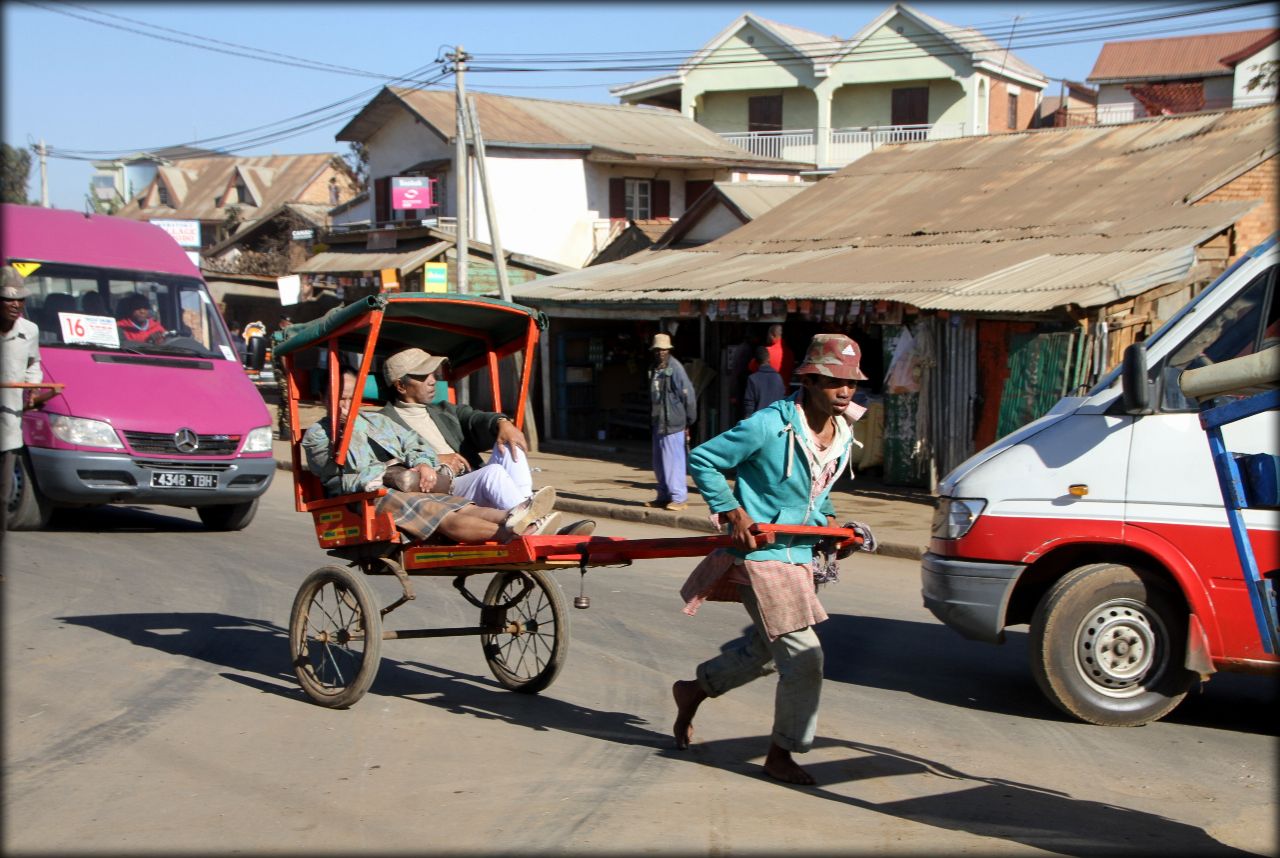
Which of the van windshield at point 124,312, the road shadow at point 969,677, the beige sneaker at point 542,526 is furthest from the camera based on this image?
the van windshield at point 124,312

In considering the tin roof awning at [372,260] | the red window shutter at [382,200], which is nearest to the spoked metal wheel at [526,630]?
the tin roof awning at [372,260]

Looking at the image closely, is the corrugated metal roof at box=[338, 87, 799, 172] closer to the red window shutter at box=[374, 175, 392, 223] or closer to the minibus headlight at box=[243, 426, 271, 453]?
the red window shutter at box=[374, 175, 392, 223]

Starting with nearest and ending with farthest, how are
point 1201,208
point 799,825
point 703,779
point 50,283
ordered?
point 799,825
point 703,779
point 50,283
point 1201,208

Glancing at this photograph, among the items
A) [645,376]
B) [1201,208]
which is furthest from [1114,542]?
[645,376]

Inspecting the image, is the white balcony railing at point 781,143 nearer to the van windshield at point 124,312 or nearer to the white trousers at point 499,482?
the van windshield at point 124,312

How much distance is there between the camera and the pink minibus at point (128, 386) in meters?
11.5

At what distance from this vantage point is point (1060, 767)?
6016mm

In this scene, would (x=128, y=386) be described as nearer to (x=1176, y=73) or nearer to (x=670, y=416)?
(x=670, y=416)

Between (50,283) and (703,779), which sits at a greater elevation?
(50,283)

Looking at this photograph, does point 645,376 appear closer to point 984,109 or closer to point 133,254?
point 133,254

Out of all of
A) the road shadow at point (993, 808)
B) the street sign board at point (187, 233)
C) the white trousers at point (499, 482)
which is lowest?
the road shadow at point (993, 808)

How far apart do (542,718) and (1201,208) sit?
13416 millimetres

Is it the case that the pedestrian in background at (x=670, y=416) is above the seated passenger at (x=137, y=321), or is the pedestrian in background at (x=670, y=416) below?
below

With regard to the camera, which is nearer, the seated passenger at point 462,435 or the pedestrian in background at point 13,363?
the seated passenger at point 462,435
